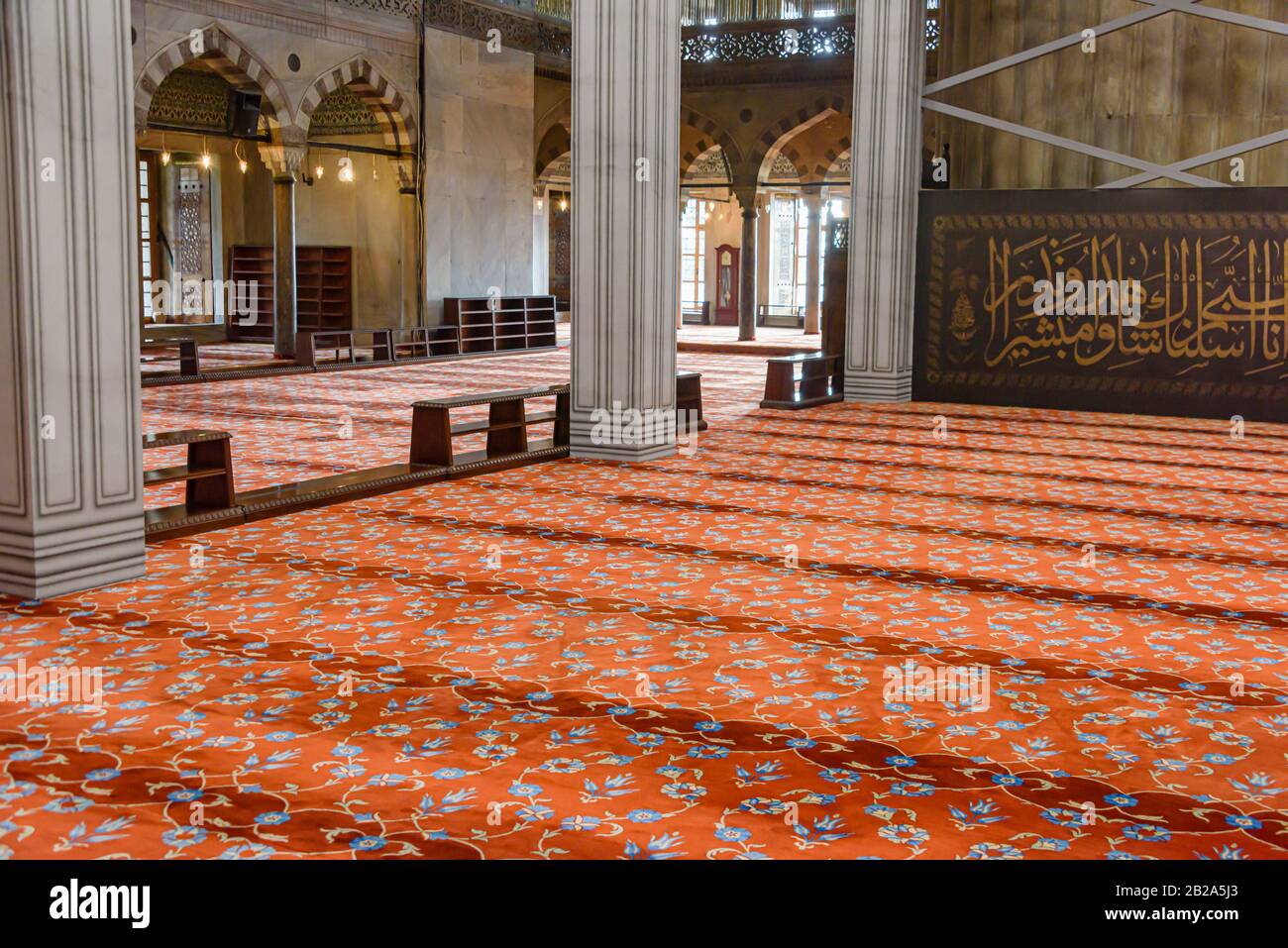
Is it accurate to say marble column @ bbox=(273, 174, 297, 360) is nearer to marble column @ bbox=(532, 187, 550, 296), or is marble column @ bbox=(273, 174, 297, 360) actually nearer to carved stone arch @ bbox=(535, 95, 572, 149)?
carved stone arch @ bbox=(535, 95, 572, 149)

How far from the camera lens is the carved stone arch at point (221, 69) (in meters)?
11.1

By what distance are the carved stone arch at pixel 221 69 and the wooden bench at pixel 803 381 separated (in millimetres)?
5543

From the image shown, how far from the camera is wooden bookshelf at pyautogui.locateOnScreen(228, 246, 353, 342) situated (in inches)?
598

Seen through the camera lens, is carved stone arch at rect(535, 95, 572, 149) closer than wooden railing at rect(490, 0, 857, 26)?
No

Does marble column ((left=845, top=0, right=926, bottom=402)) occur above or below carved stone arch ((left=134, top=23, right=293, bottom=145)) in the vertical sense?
below

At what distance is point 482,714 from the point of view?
9.75ft

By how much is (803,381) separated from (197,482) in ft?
18.6

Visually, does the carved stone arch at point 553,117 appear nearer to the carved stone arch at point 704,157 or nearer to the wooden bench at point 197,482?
the carved stone arch at point 704,157

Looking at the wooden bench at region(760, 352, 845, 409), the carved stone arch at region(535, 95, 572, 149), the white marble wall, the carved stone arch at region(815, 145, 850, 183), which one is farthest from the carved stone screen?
the carved stone arch at region(815, 145, 850, 183)

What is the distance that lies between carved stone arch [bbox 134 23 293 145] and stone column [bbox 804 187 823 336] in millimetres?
8199

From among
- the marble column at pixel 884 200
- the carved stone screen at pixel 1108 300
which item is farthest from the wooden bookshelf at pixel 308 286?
the carved stone screen at pixel 1108 300

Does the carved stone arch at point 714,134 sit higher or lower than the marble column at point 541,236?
higher

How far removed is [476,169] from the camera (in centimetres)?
1432
